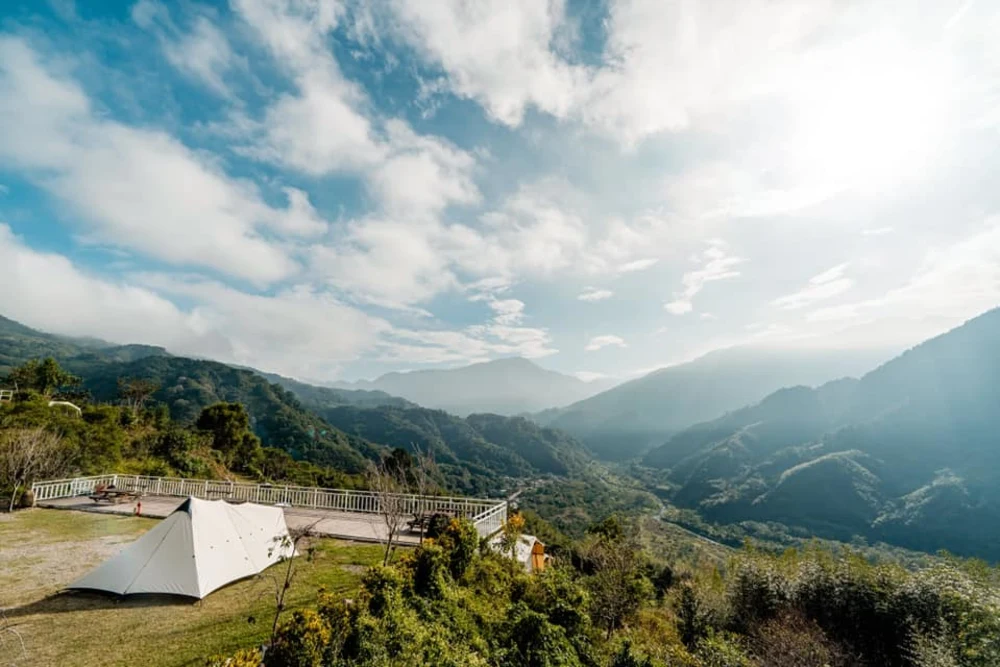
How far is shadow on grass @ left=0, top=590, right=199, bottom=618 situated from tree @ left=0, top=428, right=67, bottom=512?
11877mm

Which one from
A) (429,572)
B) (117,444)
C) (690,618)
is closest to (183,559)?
(429,572)

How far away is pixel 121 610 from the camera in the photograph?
725 centimetres

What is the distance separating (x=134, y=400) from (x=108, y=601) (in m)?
47.6

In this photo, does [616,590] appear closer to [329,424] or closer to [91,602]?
[91,602]

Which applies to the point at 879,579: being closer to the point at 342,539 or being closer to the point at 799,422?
the point at 342,539

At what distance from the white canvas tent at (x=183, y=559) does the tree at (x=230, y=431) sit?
1094 inches

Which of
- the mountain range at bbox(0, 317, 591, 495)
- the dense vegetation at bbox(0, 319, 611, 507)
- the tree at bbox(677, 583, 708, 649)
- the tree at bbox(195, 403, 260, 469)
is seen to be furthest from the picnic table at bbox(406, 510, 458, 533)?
the mountain range at bbox(0, 317, 591, 495)

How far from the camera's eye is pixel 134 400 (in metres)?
43.2

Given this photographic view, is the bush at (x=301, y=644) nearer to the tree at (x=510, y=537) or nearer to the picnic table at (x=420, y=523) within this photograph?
the picnic table at (x=420, y=523)

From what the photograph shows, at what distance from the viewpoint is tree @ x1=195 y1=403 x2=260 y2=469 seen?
32.7 meters

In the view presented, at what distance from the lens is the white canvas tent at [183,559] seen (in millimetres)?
7699

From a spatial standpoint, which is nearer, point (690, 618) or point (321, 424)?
point (690, 618)

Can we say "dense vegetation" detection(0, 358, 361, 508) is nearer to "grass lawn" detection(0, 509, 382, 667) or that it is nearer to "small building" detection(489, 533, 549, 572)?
"grass lawn" detection(0, 509, 382, 667)

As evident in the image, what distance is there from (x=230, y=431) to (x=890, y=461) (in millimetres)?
112389
